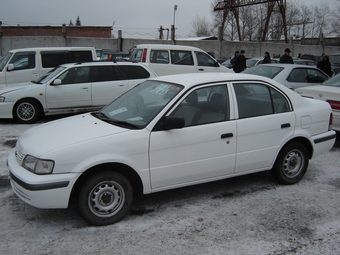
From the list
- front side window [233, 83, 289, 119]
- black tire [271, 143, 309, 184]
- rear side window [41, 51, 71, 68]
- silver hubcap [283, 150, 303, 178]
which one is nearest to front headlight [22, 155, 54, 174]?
front side window [233, 83, 289, 119]

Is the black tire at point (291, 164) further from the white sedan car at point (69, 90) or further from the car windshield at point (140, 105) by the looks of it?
the white sedan car at point (69, 90)

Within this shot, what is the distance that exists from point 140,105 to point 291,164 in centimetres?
227

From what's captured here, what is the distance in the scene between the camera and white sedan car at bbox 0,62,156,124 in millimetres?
8945

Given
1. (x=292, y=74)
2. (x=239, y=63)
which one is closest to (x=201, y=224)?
(x=292, y=74)

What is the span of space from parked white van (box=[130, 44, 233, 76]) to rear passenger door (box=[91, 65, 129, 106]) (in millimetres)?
2827

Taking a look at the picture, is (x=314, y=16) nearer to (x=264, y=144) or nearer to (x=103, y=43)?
(x=103, y=43)

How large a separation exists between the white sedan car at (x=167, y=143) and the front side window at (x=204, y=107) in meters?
0.01

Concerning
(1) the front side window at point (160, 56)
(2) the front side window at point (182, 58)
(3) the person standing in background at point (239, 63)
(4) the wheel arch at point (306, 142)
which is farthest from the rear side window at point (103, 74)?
(3) the person standing in background at point (239, 63)

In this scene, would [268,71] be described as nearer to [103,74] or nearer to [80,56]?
[103,74]

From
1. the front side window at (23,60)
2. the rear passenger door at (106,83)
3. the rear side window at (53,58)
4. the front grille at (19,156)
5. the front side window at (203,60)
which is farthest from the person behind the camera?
the front side window at (203,60)

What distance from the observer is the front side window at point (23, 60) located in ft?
37.7

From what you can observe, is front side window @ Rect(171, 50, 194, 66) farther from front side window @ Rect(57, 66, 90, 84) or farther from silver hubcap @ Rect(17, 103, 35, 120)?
silver hubcap @ Rect(17, 103, 35, 120)

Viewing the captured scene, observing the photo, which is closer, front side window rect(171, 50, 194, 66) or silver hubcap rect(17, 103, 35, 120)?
silver hubcap rect(17, 103, 35, 120)

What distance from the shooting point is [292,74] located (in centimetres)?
995
